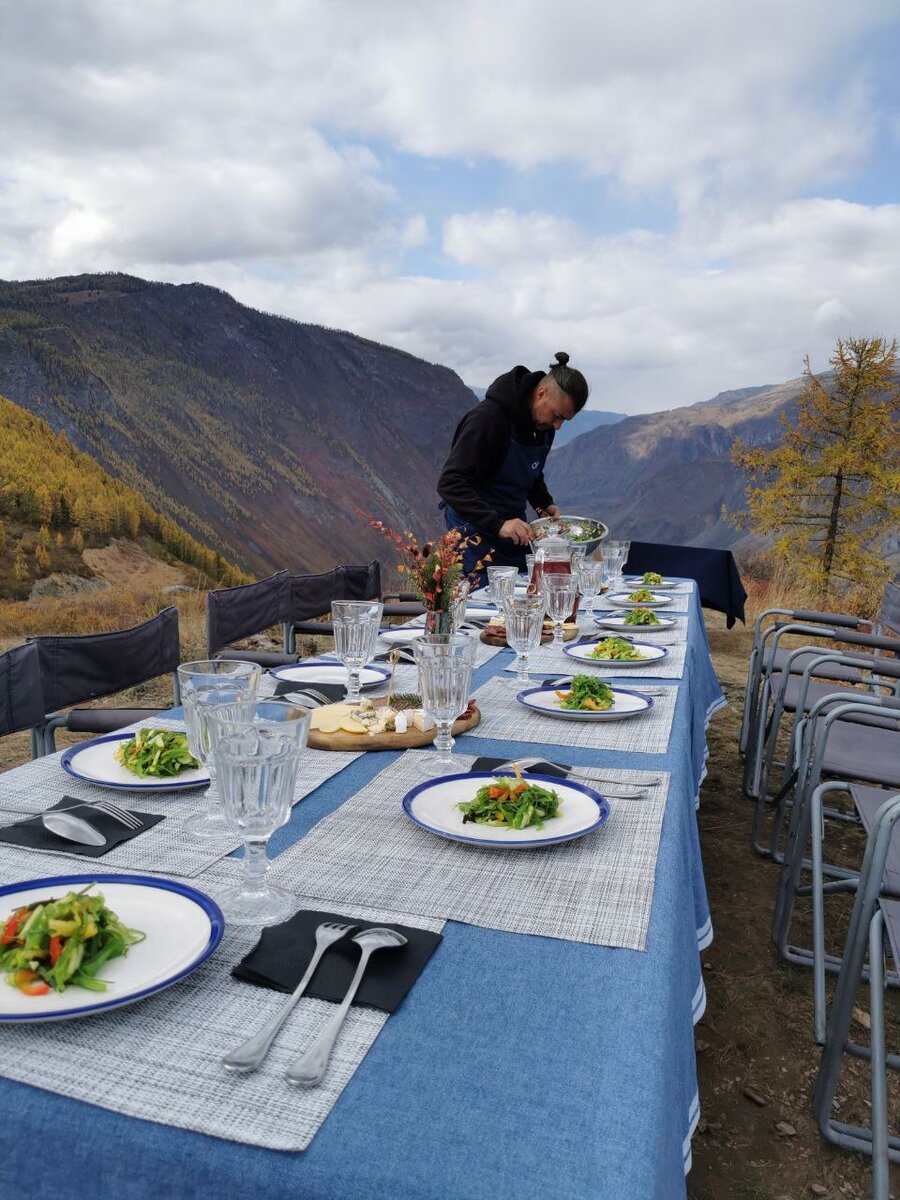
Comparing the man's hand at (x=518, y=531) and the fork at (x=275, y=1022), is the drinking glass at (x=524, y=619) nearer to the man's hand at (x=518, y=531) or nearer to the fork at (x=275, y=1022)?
the fork at (x=275, y=1022)

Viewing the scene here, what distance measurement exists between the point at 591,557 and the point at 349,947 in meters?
2.36

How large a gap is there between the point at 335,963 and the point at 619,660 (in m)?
1.45

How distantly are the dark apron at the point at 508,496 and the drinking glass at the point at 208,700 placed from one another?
96.3 inches

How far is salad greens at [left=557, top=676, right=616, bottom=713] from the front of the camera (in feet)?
5.24

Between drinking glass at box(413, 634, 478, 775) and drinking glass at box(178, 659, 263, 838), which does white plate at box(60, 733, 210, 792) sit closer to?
drinking glass at box(178, 659, 263, 838)

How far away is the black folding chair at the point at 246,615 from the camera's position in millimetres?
2479

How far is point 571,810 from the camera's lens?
1063mm

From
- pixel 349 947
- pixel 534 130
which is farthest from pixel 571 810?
pixel 534 130

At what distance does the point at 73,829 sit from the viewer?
99 cm

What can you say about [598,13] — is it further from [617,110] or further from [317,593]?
[317,593]

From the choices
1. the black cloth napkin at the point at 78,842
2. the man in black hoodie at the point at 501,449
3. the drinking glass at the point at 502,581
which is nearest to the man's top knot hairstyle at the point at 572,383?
the man in black hoodie at the point at 501,449

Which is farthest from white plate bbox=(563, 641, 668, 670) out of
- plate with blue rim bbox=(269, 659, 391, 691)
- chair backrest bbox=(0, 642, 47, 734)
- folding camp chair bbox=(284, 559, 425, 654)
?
chair backrest bbox=(0, 642, 47, 734)

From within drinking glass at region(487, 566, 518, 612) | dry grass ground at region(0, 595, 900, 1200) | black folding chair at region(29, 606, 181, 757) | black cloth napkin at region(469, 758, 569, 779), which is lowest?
dry grass ground at region(0, 595, 900, 1200)

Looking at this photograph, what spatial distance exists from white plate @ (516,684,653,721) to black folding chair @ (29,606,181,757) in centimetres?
89
